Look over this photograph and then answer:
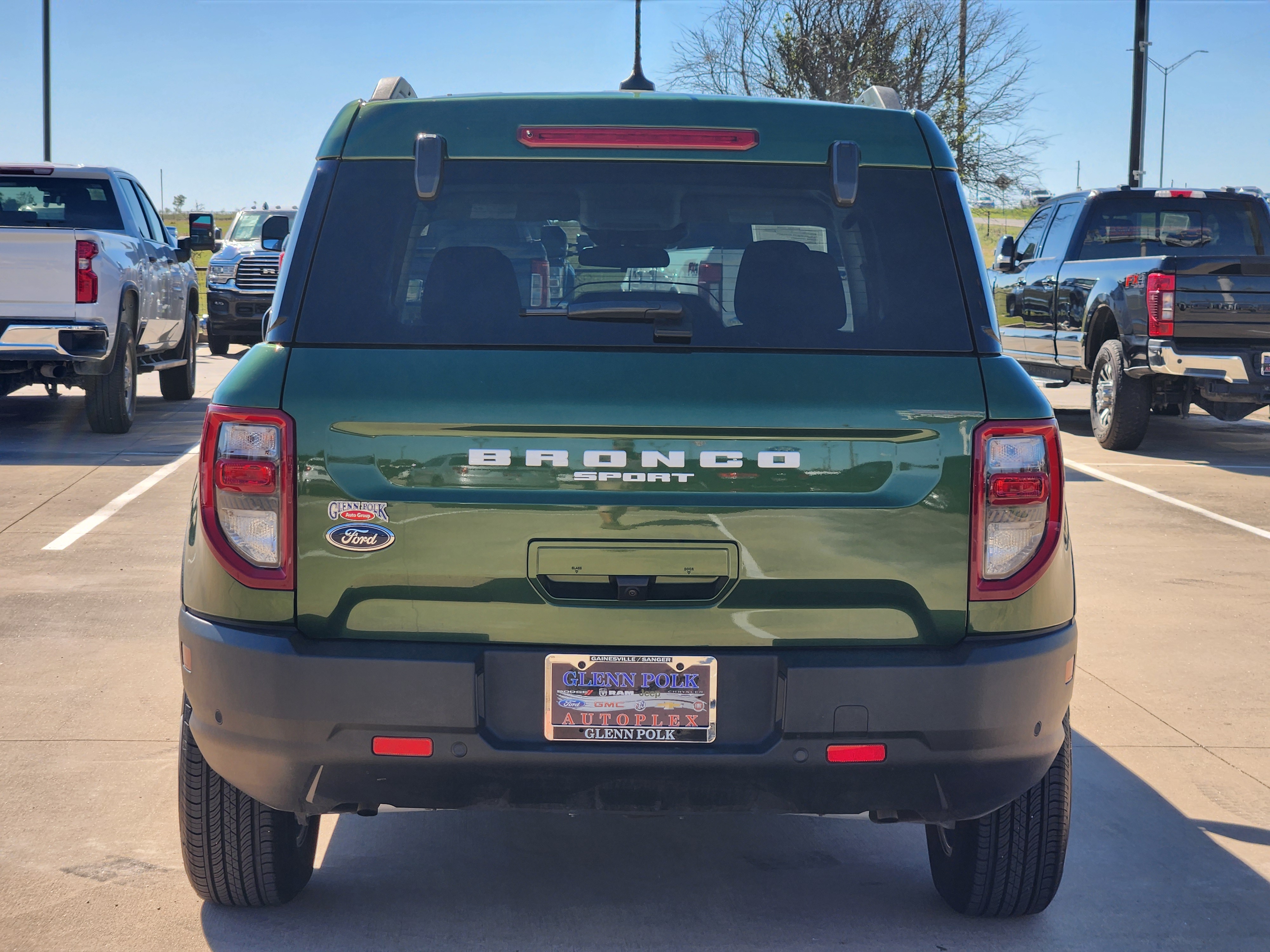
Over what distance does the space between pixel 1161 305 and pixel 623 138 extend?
963cm

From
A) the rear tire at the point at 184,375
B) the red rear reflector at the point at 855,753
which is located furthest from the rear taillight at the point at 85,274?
the red rear reflector at the point at 855,753

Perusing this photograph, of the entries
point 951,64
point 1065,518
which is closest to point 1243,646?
point 1065,518

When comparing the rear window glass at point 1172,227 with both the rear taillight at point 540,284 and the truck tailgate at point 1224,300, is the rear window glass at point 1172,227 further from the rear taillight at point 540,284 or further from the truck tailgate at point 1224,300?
the rear taillight at point 540,284

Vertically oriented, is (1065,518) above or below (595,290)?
below

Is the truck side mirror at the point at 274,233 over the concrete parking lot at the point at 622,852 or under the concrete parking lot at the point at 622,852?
over

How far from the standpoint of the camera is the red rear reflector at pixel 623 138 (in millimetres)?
3207

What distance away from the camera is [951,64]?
3200 cm

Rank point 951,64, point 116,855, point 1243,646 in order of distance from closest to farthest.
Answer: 1. point 116,855
2. point 1243,646
3. point 951,64

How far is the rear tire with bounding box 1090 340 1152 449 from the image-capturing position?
12.5 metres

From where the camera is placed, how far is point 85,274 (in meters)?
11.5

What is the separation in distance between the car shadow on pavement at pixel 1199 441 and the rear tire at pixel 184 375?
9.19 meters

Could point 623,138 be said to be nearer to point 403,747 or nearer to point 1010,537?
point 1010,537

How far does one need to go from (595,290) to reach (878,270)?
64 centimetres

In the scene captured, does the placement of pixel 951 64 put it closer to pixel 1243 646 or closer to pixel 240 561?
pixel 1243 646
